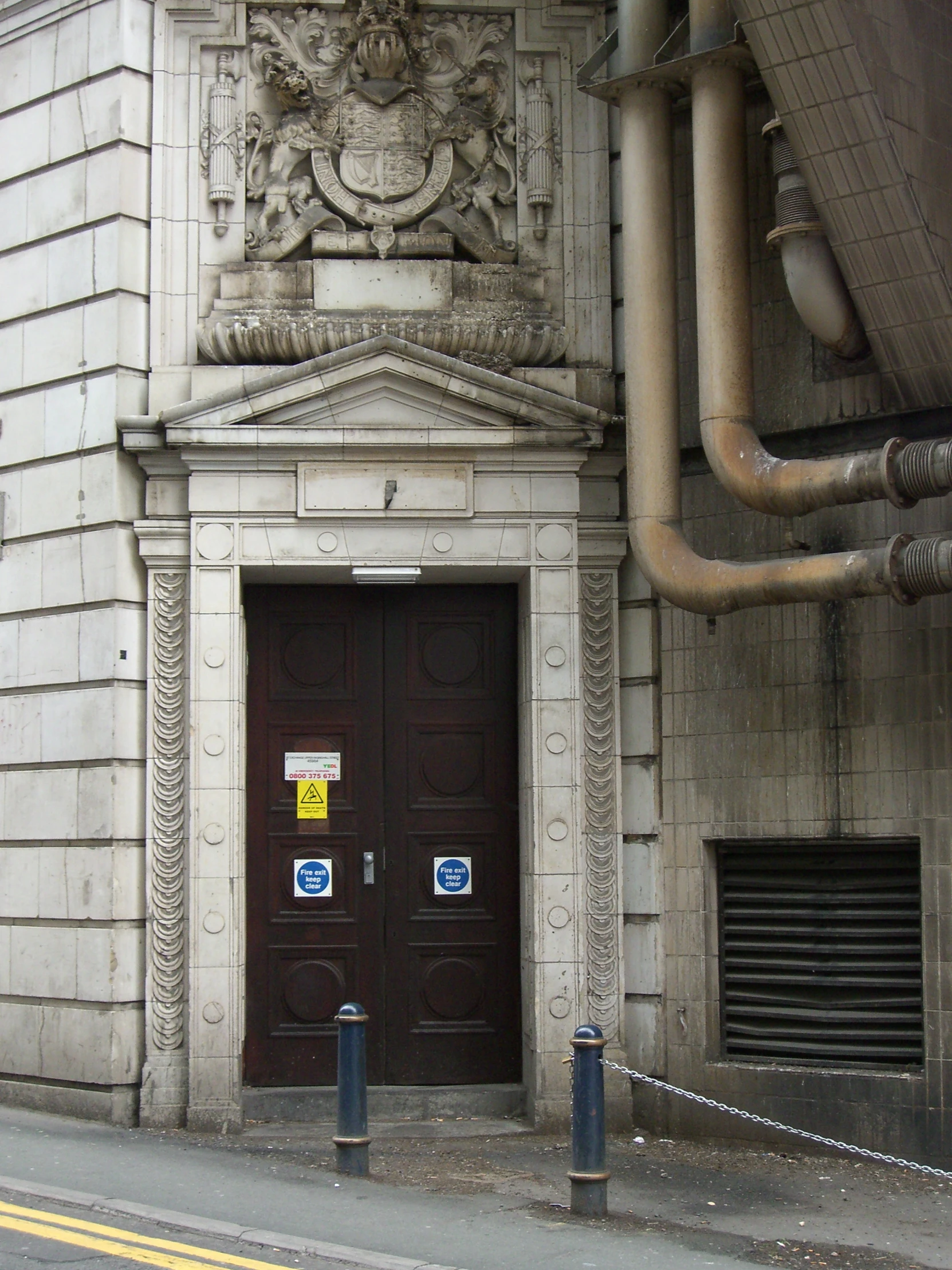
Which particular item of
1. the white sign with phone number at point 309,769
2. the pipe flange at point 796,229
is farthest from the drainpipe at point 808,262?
the white sign with phone number at point 309,769

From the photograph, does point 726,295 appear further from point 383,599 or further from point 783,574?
point 383,599

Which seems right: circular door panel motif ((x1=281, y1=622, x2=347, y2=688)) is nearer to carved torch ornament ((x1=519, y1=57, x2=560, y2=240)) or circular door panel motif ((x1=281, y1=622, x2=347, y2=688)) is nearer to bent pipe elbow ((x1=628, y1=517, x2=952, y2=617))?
bent pipe elbow ((x1=628, y1=517, x2=952, y2=617))

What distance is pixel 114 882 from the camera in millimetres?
10852

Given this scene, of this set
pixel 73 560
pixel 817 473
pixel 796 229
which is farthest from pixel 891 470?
pixel 73 560

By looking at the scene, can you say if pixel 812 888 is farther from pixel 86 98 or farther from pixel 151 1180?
pixel 86 98

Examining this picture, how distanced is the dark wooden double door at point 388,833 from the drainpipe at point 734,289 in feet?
7.80

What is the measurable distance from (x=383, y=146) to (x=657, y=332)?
8.95 feet

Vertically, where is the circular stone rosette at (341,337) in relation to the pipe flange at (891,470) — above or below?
above

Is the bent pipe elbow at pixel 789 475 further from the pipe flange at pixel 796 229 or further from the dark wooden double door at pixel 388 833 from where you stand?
the dark wooden double door at pixel 388 833

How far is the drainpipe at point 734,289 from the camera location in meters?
9.85

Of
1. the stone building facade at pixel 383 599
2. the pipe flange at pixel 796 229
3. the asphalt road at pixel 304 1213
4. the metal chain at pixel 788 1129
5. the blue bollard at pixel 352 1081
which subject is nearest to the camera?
the asphalt road at pixel 304 1213

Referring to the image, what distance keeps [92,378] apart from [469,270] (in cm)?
289

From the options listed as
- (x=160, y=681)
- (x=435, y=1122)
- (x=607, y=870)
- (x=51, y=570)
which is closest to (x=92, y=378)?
(x=51, y=570)

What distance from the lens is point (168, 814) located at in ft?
36.0
